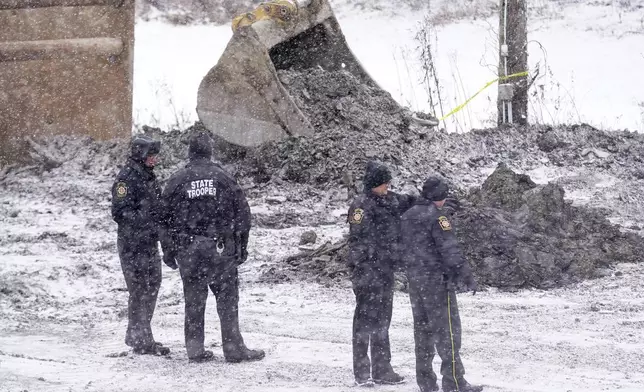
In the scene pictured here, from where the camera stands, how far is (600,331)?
725 centimetres

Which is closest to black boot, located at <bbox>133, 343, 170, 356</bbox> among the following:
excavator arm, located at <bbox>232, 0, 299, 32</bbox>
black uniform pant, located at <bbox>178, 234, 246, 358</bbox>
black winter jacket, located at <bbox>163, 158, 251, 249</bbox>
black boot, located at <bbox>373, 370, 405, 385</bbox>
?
black uniform pant, located at <bbox>178, 234, 246, 358</bbox>

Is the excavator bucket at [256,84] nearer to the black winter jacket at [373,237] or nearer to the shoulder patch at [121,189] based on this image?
the shoulder patch at [121,189]

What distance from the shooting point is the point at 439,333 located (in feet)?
19.3

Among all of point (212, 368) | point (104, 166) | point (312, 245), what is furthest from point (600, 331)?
point (104, 166)

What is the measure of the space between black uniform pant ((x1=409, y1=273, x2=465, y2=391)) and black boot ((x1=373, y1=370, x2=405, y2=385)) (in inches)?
10.5

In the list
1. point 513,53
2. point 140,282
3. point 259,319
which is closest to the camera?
point 140,282

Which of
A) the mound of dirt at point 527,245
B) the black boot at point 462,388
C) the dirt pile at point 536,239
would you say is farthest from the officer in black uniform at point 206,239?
the dirt pile at point 536,239

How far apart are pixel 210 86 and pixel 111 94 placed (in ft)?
6.65

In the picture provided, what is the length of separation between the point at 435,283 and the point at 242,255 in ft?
5.01

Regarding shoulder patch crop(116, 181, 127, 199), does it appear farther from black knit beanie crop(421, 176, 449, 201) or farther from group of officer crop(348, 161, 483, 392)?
black knit beanie crop(421, 176, 449, 201)

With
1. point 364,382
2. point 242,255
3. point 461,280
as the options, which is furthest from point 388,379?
point 242,255

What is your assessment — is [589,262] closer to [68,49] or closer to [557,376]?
[557,376]

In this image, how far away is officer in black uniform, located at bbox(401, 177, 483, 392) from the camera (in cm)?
585

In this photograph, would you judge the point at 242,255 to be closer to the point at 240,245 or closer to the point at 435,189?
the point at 240,245
